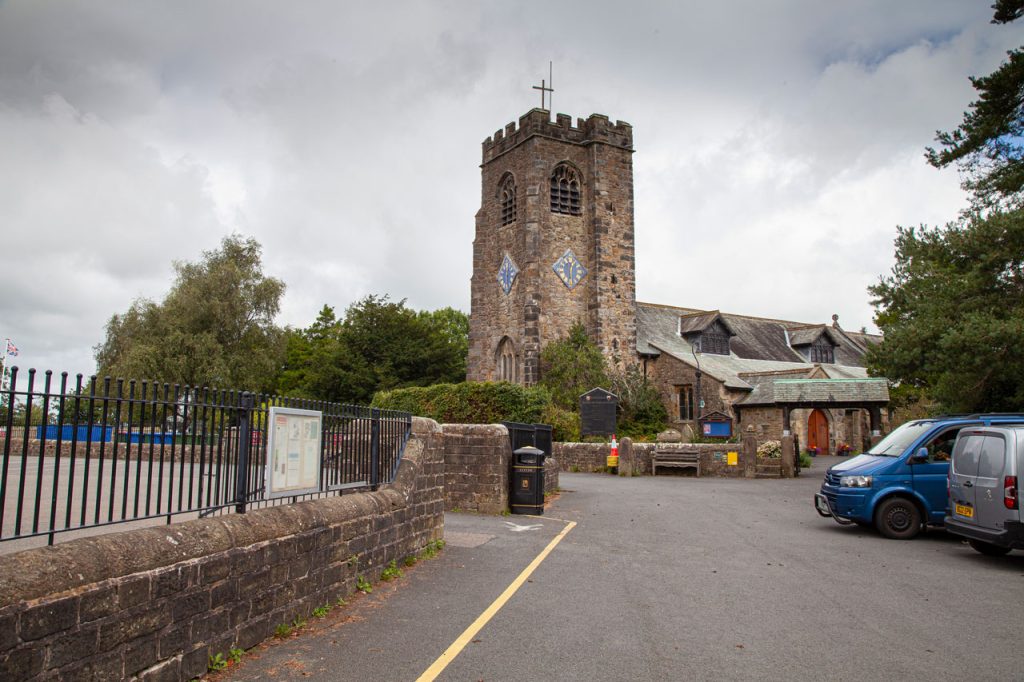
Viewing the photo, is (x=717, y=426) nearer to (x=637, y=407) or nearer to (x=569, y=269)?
(x=637, y=407)

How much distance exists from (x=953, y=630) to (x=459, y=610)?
419 centimetres

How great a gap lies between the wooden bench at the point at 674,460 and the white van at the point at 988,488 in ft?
47.0

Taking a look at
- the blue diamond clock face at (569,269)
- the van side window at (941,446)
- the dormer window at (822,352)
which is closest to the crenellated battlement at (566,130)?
the blue diamond clock face at (569,269)

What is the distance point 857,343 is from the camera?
52.7m

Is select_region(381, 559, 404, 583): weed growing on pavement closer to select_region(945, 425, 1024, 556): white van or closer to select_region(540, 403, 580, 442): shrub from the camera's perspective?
select_region(945, 425, 1024, 556): white van

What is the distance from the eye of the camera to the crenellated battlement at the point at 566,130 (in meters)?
37.4

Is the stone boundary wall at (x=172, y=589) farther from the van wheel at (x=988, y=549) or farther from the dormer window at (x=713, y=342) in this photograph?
the dormer window at (x=713, y=342)

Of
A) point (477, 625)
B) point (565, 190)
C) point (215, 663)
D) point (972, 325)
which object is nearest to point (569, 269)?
point (565, 190)

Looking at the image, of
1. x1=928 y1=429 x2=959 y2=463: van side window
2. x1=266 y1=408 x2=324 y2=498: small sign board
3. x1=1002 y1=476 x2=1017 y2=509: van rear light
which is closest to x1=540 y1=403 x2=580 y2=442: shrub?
x1=928 y1=429 x2=959 y2=463: van side window

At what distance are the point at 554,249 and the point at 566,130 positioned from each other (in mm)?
6545

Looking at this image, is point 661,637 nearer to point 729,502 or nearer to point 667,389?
point 729,502

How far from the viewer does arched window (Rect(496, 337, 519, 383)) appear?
3712cm

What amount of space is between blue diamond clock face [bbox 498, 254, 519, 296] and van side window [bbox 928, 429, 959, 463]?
26671 millimetres

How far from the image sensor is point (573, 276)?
3691cm
